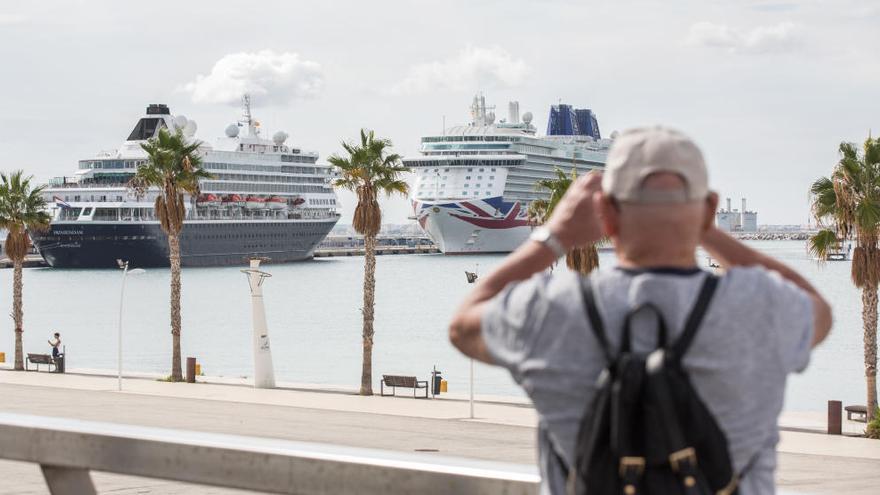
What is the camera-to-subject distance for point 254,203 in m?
127

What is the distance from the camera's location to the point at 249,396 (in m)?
31.4

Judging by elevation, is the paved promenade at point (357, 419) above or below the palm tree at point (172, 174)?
below

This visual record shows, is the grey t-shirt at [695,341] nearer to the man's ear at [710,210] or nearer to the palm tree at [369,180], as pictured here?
the man's ear at [710,210]

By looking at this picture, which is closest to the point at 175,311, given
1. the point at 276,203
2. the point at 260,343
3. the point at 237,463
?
the point at 260,343

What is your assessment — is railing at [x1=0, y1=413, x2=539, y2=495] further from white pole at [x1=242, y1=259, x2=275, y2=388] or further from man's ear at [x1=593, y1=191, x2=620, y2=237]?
white pole at [x1=242, y1=259, x2=275, y2=388]

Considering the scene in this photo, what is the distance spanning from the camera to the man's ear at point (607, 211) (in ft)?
7.06

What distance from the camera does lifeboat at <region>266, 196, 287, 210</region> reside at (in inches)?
5084

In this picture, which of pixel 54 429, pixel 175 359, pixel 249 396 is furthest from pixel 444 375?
pixel 54 429

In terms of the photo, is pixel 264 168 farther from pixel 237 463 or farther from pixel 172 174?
pixel 237 463

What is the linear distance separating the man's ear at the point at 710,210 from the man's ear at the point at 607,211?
0.15m

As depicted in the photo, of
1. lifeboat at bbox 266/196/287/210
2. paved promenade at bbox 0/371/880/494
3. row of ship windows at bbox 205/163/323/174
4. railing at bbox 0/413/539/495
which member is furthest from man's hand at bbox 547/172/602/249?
lifeboat at bbox 266/196/287/210

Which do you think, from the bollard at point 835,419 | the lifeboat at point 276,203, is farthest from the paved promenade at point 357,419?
the lifeboat at point 276,203

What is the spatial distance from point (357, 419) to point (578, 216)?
2440 cm

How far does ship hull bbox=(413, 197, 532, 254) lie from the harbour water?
3195 mm
